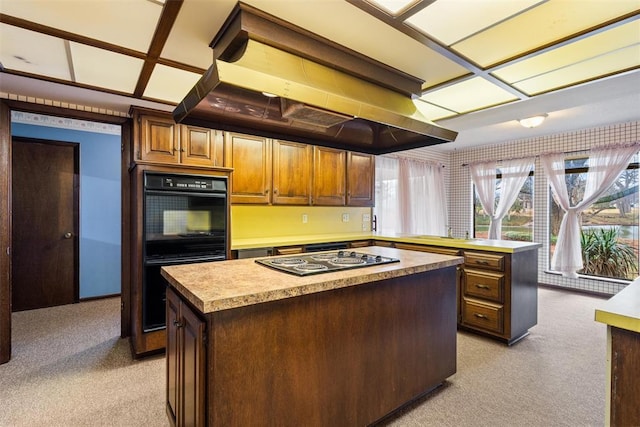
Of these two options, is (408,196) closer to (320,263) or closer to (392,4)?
(320,263)

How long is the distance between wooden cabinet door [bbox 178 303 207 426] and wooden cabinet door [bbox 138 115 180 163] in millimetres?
1968

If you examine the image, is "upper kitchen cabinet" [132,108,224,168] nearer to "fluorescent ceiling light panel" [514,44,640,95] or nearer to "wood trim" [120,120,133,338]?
"wood trim" [120,120,133,338]

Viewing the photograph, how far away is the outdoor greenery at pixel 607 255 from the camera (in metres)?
4.50

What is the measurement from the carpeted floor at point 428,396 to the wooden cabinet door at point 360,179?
2.13 m

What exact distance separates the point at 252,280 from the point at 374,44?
161 centimetres

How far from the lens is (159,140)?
299 cm

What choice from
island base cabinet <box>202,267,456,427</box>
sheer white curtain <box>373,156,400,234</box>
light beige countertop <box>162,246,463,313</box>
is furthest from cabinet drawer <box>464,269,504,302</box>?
sheer white curtain <box>373,156,400,234</box>

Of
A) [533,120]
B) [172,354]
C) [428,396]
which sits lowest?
[428,396]

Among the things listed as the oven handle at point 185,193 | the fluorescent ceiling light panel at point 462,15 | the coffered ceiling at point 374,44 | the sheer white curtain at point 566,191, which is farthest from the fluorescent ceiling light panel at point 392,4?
the sheer white curtain at point 566,191

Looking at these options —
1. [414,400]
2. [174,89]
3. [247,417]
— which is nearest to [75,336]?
[174,89]

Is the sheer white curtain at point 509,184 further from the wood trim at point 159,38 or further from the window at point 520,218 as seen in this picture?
the wood trim at point 159,38

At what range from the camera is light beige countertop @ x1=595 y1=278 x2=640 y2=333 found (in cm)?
105

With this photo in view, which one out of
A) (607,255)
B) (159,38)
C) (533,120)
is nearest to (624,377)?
(159,38)

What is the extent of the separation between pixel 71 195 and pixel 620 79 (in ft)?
20.3
